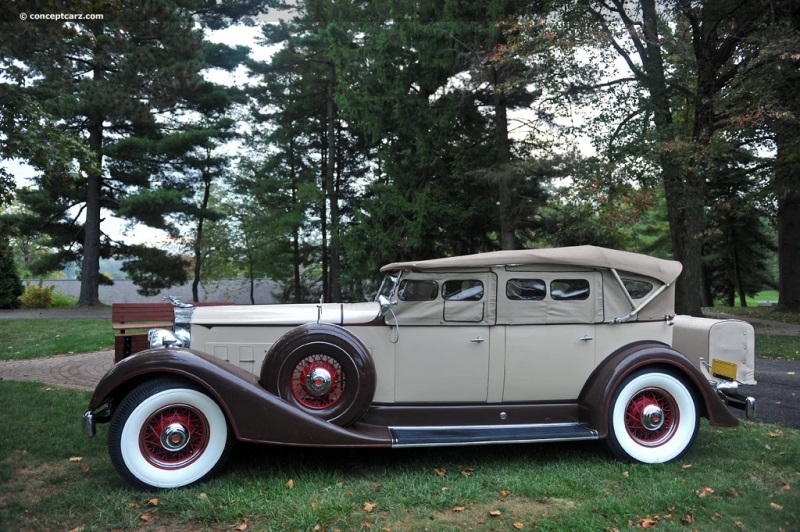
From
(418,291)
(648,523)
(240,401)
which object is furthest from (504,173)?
(648,523)

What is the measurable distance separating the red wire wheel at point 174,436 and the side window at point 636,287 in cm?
394

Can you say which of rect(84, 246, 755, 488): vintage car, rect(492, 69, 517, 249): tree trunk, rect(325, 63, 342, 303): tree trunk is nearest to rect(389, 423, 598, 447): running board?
rect(84, 246, 755, 488): vintage car

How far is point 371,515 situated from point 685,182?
37.8 feet

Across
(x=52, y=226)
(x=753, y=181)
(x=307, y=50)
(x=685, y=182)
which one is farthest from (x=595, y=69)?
(x=52, y=226)

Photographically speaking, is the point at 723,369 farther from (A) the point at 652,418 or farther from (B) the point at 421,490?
(B) the point at 421,490

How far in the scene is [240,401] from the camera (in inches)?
167

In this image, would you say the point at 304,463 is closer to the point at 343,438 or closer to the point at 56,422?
the point at 343,438

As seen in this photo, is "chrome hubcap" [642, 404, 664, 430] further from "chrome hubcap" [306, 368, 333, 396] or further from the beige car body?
"chrome hubcap" [306, 368, 333, 396]

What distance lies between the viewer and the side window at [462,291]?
4.96m

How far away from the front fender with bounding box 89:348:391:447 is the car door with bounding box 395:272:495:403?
0.72m

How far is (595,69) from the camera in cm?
1355

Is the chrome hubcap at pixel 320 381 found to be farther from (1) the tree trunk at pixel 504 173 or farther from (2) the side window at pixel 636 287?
(1) the tree trunk at pixel 504 173

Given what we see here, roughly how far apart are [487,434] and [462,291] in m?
1.25

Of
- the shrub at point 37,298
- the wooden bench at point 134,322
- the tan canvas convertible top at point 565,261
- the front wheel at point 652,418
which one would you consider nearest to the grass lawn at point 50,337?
the wooden bench at point 134,322
